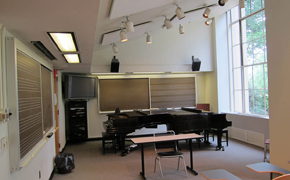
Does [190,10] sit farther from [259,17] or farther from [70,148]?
[70,148]

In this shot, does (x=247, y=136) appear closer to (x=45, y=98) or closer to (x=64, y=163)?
(x=64, y=163)

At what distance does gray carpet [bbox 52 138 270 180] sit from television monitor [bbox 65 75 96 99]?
169 centimetres

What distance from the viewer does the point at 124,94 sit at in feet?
25.4

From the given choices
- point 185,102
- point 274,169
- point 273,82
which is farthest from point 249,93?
point 274,169

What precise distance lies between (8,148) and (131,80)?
234 inches

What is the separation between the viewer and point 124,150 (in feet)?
18.7

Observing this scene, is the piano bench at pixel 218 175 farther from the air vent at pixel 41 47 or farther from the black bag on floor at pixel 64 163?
the black bag on floor at pixel 64 163

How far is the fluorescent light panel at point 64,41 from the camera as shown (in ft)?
8.00

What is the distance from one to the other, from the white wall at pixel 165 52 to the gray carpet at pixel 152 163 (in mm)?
2727

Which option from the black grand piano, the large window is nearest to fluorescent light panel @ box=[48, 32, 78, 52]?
the black grand piano

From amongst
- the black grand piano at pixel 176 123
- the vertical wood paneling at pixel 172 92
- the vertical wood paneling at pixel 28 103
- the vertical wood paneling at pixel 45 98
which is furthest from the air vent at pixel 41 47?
the vertical wood paneling at pixel 172 92

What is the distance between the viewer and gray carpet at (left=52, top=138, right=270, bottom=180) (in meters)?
4.20

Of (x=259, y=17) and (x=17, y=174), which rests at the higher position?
(x=259, y=17)

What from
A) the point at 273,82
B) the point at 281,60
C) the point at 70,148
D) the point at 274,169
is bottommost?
the point at 70,148
